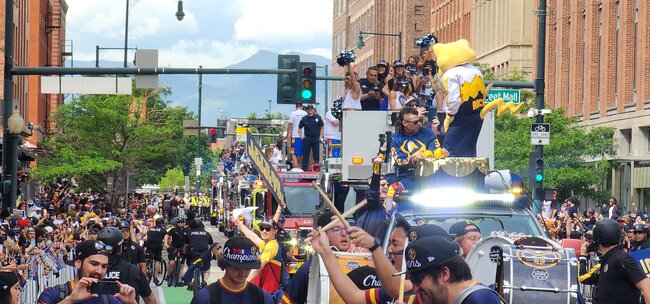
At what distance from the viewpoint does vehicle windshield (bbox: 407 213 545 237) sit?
12.1m

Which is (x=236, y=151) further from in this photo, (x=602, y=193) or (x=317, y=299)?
(x=317, y=299)

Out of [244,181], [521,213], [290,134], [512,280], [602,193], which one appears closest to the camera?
[512,280]

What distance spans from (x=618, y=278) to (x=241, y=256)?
343cm

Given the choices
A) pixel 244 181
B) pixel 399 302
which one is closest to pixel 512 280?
pixel 399 302

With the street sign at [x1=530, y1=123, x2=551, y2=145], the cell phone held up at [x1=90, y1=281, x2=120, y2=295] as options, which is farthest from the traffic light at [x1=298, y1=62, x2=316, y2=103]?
the cell phone held up at [x1=90, y1=281, x2=120, y2=295]

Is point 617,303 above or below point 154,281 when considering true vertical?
above

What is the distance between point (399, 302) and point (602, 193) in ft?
152

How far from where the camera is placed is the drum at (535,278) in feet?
32.8

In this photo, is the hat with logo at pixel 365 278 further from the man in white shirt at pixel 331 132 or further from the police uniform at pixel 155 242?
the police uniform at pixel 155 242

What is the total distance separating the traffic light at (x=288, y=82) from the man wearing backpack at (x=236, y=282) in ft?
64.7

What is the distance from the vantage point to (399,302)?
6.95 m

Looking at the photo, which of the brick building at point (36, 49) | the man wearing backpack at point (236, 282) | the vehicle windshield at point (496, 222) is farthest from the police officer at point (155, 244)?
the man wearing backpack at point (236, 282)

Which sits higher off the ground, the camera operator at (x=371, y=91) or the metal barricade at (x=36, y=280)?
the camera operator at (x=371, y=91)

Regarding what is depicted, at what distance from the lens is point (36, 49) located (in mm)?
73312
